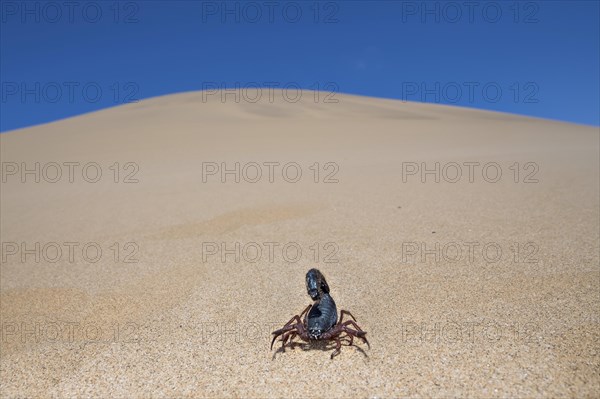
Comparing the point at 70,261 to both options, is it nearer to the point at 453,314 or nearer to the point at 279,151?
the point at 453,314

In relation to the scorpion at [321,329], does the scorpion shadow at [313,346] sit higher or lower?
lower

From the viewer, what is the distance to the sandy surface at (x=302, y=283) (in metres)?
2.03

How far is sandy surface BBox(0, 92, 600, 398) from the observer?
2.03 meters

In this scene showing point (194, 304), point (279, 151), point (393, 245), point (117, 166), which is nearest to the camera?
point (194, 304)

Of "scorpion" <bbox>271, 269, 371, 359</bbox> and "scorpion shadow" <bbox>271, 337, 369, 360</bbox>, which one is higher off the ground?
"scorpion" <bbox>271, 269, 371, 359</bbox>

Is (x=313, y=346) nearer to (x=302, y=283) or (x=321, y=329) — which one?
(x=321, y=329)

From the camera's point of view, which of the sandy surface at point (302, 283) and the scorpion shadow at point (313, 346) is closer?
the sandy surface at point (302, 283)

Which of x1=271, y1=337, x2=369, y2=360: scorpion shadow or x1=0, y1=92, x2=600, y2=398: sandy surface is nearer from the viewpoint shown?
x1=0, y1=92, x2=600, y2=398: sandy surface

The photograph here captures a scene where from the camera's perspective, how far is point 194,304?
304 centimetres

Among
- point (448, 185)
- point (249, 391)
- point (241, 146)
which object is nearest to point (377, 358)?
point (249, 391)

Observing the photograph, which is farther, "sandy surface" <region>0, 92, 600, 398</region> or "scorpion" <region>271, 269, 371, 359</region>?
"scorpion" <region>271, 269, 371, 359</region>

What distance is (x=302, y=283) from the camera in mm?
3389

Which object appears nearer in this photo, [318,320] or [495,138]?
[318,320]

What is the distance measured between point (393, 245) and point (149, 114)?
946 inches
